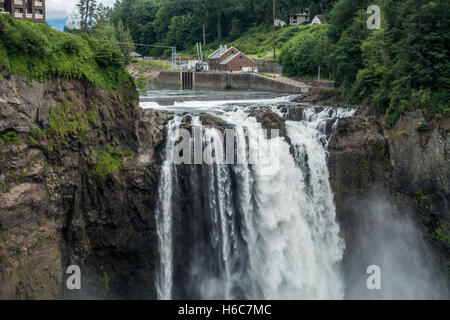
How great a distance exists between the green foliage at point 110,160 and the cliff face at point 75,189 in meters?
0.06

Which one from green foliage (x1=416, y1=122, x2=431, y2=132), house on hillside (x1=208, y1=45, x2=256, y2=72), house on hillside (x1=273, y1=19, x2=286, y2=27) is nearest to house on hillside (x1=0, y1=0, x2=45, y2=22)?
green foliage (x1=416, y1=122, x2=431, y2=132)

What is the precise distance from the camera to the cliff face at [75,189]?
22211mm

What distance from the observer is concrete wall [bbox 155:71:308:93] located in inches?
2202

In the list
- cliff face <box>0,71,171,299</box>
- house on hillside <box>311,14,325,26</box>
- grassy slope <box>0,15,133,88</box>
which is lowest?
cliff face <box>0,71,171,299</box>

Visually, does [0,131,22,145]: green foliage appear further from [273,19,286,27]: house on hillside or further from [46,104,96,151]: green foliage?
[273,19,286,27]: house on hillside

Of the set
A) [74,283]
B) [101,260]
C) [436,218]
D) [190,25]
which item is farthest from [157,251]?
[190,25]

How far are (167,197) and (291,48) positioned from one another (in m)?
41.6

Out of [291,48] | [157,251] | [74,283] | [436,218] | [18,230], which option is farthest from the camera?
[291,48]

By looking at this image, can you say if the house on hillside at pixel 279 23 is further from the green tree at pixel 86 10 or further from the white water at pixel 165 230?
the white water at pixel 165 230

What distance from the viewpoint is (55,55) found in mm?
24891

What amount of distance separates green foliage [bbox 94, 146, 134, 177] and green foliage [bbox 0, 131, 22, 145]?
461cm

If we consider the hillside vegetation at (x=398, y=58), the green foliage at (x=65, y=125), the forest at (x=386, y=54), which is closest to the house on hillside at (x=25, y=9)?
the forest at (x=386, y=54)

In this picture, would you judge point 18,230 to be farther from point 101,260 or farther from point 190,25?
point 190,25

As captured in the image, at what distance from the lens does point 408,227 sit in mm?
29109
